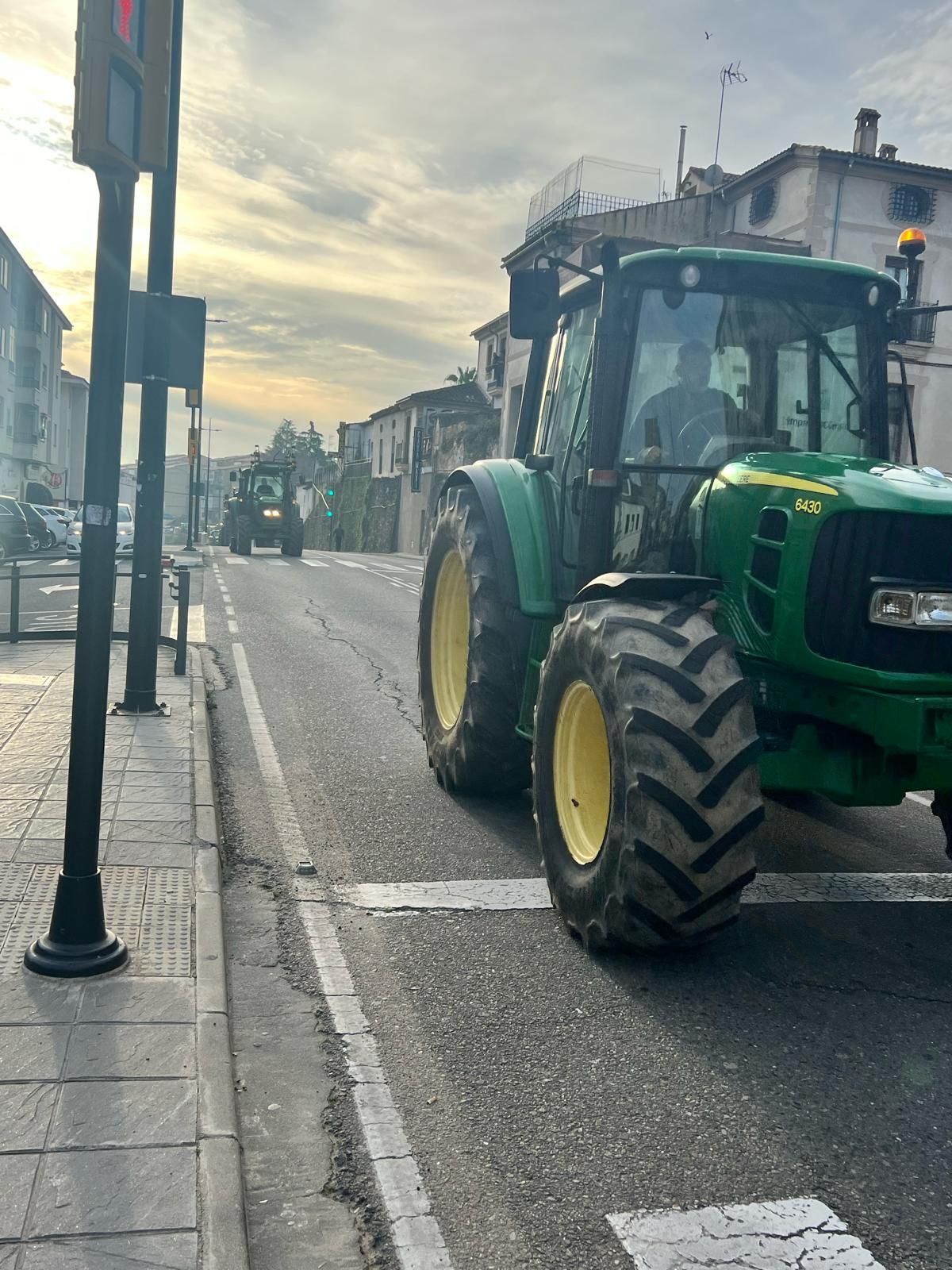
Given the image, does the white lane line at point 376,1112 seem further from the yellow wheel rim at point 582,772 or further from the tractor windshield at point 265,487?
the tractor windshield at point 265,487

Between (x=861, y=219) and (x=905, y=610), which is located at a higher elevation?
(x=861, y=219)

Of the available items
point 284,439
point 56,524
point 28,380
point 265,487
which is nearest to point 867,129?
point 265,487

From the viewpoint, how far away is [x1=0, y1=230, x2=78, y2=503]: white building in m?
59.8

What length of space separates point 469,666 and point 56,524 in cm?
3113

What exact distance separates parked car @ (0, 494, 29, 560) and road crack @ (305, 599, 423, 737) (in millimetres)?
16069

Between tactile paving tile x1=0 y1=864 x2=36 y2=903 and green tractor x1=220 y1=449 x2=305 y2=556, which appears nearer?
tactile paving tile x1=0 y1=864 x2=36 y2=903

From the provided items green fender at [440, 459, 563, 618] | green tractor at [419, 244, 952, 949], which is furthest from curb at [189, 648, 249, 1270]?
green fender at [440, 459, 563, 618]

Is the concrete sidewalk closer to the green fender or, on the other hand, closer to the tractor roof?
the green fender

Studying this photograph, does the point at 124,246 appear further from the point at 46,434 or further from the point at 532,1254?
the point at 46,434

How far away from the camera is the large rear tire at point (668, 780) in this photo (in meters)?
3.91

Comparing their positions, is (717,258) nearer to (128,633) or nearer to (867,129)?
(128,633)

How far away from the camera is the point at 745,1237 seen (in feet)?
8.96

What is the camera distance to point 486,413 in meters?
53.8

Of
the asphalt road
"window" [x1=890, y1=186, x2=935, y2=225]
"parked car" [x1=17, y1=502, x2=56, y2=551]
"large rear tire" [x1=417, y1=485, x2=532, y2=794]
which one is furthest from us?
"window" [x1=890, y1=186, x2=935, y2=225]
